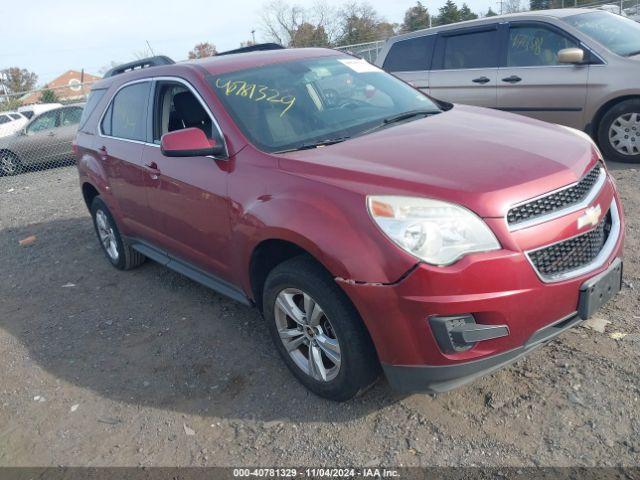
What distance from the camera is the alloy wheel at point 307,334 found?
293 centimetres

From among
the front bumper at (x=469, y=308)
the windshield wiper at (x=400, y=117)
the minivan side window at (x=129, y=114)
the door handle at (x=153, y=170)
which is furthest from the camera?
→ the minivan side window at (x=129, y=114)

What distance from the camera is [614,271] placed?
2754mm

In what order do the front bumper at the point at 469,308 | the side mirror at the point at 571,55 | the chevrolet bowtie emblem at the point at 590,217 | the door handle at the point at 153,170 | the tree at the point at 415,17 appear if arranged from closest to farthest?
1. the front bumper at the point at 469,308
2. the chevrolet bowtie emblem at the point at 590,217
3. the door handle at the point at 153,170
4. the side mirror at the point at 571,55
5. the tree at the point at 415,17

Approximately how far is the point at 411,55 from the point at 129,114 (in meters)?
4.75

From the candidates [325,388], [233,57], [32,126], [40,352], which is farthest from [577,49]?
[32,126]

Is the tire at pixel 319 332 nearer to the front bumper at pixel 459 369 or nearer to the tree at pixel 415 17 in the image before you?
the front bumper at pixel 459 369

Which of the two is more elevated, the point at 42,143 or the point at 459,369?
the point at 459,369

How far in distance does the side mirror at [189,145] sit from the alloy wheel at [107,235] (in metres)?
2.46

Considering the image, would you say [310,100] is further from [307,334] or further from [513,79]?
[513,79]

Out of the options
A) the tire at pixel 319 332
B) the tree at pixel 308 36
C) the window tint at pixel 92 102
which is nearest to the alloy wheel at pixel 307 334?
the tire at pixel 319 332

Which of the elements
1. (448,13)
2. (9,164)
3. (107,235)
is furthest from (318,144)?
(448,13)

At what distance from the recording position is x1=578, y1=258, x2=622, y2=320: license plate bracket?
8.41 ft

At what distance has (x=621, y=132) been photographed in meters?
6.37

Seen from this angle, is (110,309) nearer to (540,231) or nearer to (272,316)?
(272,316)
